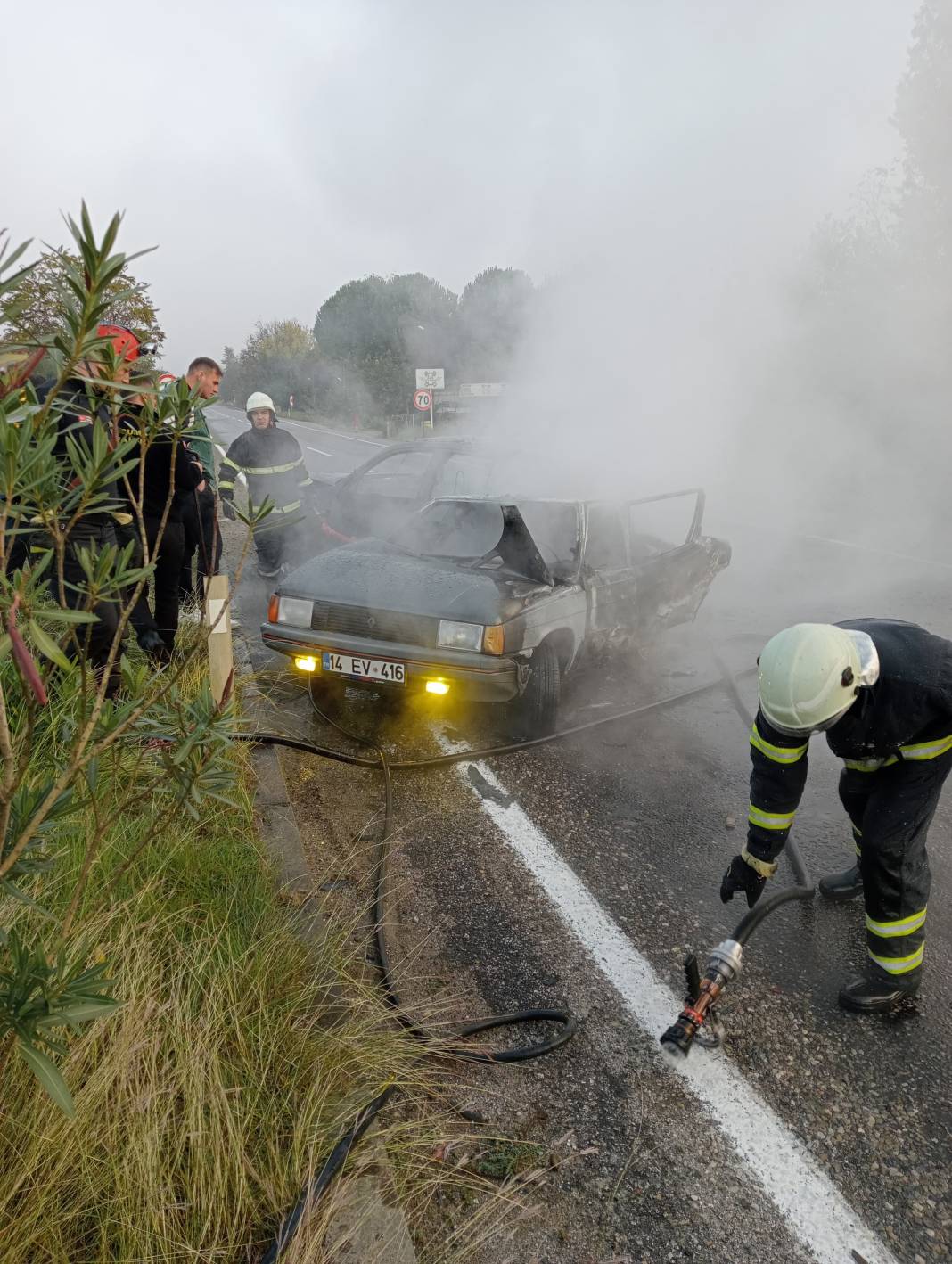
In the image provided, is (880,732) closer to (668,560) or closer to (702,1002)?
(702,1002)

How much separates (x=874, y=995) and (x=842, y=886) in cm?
62

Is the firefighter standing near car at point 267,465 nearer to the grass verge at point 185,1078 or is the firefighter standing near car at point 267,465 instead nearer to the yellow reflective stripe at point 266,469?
the yellow reflective stripe at point 266,469

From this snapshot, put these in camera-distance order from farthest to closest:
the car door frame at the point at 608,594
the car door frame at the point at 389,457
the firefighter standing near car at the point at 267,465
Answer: the firefighter standing near car at the point at 267,465 → the car door frame at the point at 389,457 → the car door frame at the point at 608,594

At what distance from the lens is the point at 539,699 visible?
4254 millimetres

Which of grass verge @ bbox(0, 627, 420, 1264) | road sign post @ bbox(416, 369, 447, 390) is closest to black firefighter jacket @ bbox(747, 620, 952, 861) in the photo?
grass verge @ bbox(0, 627, 420, 1264)

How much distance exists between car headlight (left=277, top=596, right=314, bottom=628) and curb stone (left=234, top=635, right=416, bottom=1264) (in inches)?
19.8

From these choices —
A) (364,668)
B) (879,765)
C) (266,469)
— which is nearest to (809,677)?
(879,765)

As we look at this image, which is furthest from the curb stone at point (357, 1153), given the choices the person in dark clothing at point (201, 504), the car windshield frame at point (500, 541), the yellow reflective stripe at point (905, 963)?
the yellow reflective stripe at point (905, 963)

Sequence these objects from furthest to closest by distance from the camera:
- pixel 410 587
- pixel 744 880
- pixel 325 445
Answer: pixel 325 445 < pixel 410 587 < pixel 744 880

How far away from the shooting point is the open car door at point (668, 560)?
5.15 metres

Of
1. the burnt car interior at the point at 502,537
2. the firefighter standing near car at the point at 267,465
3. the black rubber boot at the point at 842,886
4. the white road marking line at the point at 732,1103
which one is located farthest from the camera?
the firefighter standing near car at the point at 267,465

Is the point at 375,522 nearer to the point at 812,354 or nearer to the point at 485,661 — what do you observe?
the point at 485,661

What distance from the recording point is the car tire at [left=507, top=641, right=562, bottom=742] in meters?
4.23

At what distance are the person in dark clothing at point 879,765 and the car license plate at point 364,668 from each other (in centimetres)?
189
